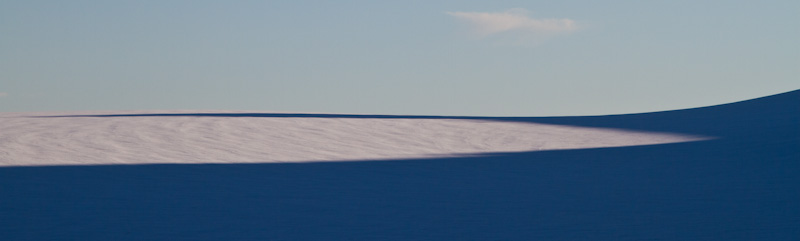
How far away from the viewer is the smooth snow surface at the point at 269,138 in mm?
5859

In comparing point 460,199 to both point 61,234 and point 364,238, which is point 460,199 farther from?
point 61,234

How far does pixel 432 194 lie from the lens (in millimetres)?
4379

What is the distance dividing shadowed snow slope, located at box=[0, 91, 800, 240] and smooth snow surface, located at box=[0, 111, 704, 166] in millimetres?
75

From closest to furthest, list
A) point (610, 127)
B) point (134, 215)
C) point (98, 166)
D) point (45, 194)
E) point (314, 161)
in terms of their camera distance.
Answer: point (134, 215)
point (45, 194)
point (98, 166)
point (314, 161)
point (610, 127)

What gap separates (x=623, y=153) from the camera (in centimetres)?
629

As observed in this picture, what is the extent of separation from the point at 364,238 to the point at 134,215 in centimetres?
113

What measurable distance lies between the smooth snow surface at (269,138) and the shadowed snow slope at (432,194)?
8 centimetres

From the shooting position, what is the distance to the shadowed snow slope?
350 centimetres

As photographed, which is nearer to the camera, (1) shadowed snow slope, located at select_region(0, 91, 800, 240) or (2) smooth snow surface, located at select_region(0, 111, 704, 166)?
(1) shadowed snow slope, located at select_region(0, 91, 800, 240)

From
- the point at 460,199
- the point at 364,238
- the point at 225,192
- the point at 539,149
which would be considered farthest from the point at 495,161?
the point at 364,238

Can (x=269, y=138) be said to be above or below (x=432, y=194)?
above

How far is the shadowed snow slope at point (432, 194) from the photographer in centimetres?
350

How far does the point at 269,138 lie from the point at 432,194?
11.0 ft

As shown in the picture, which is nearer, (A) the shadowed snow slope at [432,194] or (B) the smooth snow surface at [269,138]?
(A) the shadowed snow slope at [432,194]
